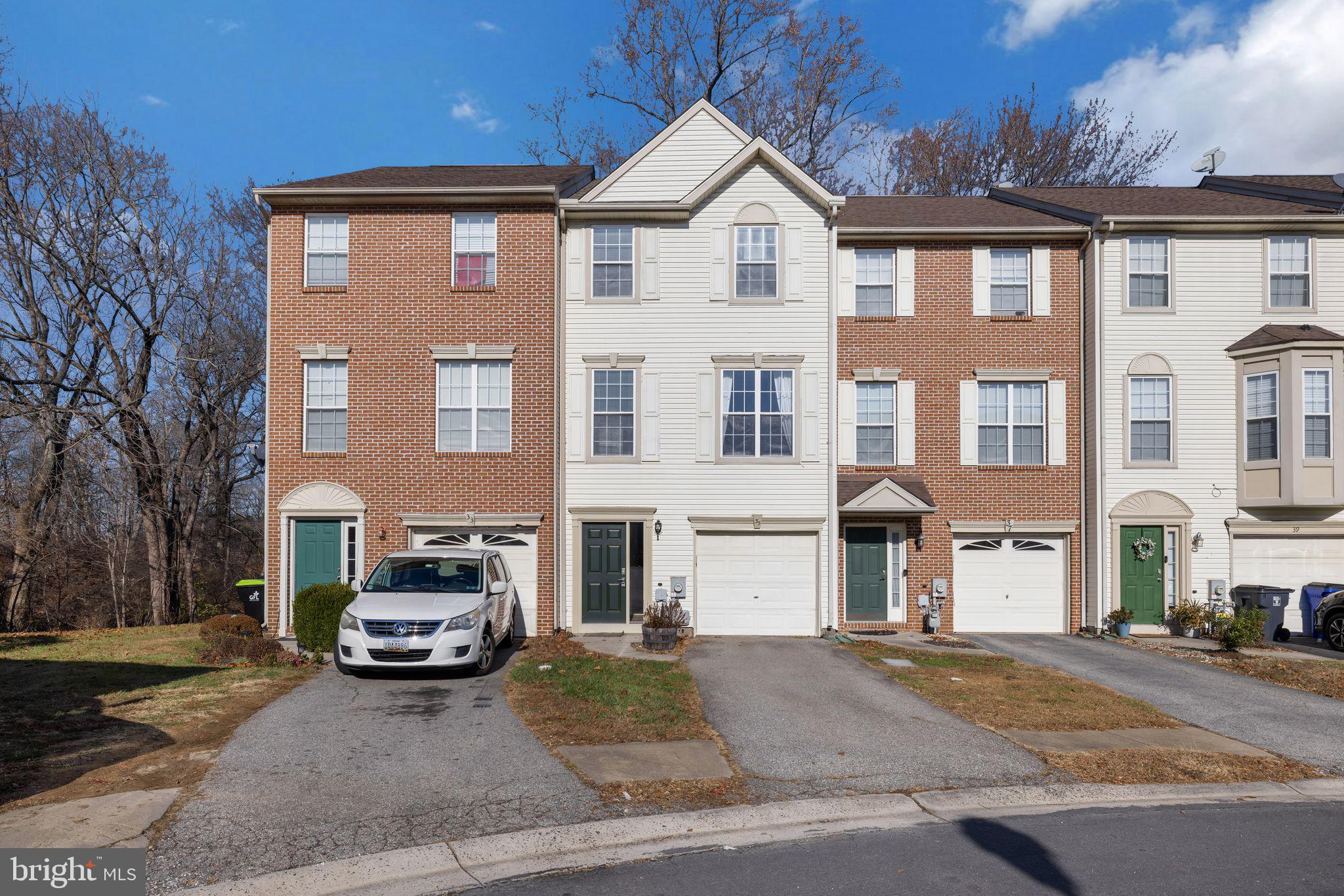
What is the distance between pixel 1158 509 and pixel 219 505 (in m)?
25.8

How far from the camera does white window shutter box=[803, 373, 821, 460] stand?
1716 centimetres

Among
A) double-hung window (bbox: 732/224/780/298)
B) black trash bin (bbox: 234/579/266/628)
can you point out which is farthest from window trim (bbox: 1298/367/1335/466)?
black trash bin (bbox: 234/579/266/628)

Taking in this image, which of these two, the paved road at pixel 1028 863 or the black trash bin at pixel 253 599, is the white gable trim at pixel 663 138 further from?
the paved road at pixel 1028 863

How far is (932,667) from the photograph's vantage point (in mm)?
13930

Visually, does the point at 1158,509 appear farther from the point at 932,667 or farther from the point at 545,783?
the point at 545,783

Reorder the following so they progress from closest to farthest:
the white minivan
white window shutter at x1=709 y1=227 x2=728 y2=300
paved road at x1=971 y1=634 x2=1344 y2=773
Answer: paved road at x1=971 y1=634 x2=1344 y2=773, the white minivan, white window shutter at x1=709 y1=227 x2=728 y2=300

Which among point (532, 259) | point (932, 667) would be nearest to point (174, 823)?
point (932, 667)

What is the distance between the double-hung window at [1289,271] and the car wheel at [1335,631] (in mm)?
6460

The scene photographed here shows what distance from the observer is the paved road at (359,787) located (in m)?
6.16

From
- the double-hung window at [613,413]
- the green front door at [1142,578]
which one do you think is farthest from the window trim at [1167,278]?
the double-hung window at [613,413]

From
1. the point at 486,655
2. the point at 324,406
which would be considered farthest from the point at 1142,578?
the point at 324,406

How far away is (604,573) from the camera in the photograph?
17188 millimetres

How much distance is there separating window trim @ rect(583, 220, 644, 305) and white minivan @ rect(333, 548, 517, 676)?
21.4 ft

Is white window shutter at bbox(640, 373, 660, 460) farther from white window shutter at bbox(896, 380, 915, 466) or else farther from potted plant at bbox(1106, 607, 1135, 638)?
potted plant at bbox(1106, 607, 1135, 638)
